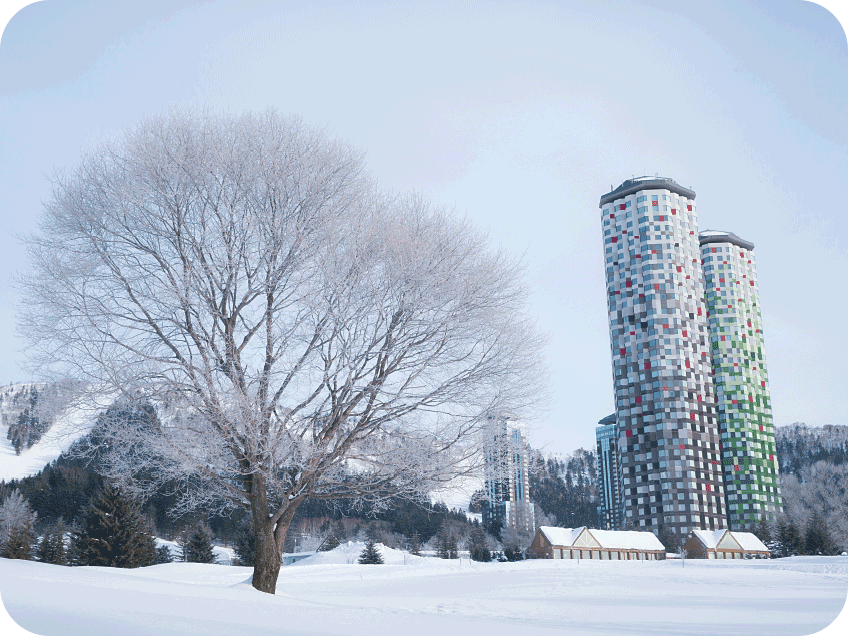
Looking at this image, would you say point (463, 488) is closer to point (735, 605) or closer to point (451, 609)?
point (451, 609)

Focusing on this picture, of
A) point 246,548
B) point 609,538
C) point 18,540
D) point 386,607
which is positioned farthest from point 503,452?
point 609,538

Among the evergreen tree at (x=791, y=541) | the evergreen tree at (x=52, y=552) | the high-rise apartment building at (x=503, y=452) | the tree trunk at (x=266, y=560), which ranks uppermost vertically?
the high-rise apartment building at (x=503, y=452)

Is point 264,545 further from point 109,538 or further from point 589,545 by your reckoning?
point 589,545

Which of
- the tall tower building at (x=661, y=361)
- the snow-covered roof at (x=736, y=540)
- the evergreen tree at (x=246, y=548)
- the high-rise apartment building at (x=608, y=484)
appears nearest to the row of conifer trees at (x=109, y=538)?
the evergreen tree at (x=246, y=548)

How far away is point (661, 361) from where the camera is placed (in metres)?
80.1

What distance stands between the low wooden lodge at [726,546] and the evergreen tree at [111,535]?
158 feet

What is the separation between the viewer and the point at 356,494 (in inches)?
429

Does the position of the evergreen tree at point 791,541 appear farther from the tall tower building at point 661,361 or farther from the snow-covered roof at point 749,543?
the tall tower building at point 661,361

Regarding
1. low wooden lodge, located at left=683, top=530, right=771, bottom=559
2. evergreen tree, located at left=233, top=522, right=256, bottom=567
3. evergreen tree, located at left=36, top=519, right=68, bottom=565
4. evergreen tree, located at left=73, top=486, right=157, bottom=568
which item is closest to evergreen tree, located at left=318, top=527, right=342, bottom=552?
evergreen tree, located at left=233, top=522, right=256, bottom=567

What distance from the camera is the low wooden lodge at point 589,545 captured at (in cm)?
4797

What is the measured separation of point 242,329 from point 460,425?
367 centimetres

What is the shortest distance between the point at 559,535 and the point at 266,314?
143 ft

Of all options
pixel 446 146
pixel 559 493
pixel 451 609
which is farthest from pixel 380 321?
pixel 559 493

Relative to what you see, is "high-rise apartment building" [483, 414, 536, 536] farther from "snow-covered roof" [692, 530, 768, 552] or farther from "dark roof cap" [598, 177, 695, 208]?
"dark roof cap" [598, 177, 695, 208]
